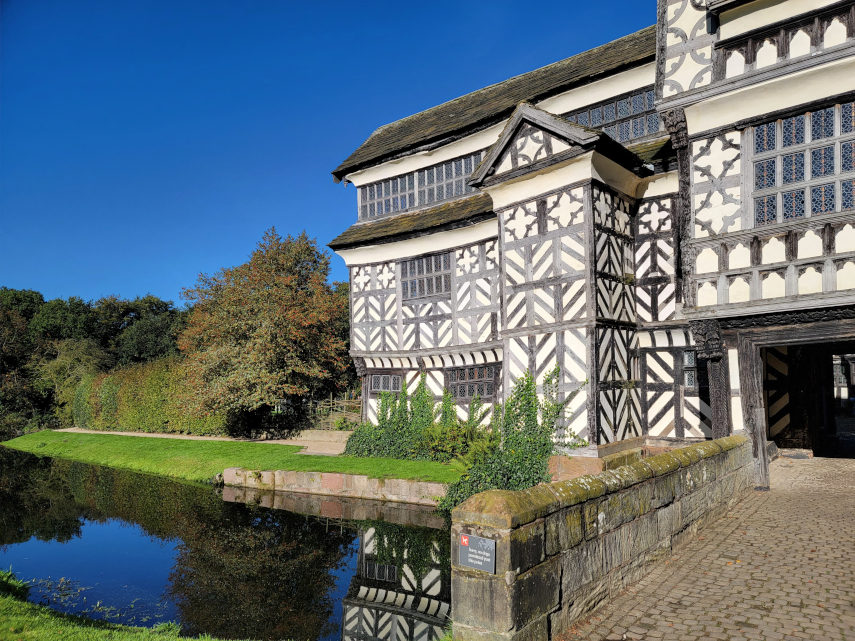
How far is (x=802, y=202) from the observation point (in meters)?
8.19

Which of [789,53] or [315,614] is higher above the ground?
[789,53]

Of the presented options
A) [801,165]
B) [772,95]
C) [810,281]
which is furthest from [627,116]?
[810,281]

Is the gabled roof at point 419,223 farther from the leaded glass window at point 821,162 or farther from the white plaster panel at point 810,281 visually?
the white plaster panel at point 810,281

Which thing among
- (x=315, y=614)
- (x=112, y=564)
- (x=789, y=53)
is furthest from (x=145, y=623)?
(x=789, y=53)

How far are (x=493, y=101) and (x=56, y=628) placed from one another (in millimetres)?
14771

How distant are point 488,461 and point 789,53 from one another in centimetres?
820

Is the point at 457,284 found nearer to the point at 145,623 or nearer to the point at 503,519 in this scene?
the point at 145,623

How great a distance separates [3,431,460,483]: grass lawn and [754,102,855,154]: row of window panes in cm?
820

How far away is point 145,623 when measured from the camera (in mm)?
6602

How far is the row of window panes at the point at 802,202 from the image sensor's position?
786cm

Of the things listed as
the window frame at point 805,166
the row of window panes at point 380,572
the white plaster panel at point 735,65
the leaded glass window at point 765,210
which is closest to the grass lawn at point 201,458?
the row of window panes at point 380,572

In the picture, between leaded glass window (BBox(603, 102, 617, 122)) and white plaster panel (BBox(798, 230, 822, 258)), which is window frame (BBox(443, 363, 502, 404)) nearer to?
leaded glass window (BBox(603, 102, 617, 122))

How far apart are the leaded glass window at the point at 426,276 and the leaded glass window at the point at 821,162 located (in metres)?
8.38

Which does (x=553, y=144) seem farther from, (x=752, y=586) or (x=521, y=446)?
(x=752, y=586)
